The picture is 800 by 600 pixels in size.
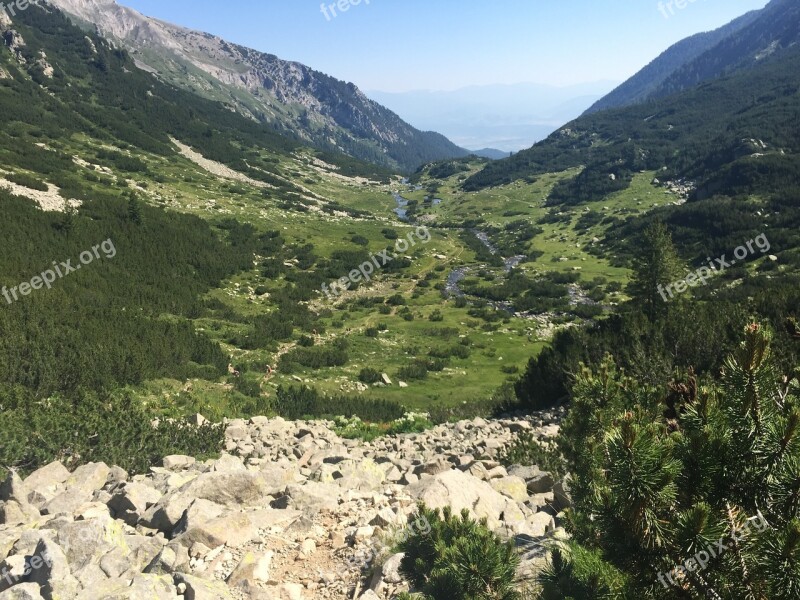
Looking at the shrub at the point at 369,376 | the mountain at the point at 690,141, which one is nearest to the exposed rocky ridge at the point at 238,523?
the shrub at the point at 369,376

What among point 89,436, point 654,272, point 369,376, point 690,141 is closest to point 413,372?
point 369,376

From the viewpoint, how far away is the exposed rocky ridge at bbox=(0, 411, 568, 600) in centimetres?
672

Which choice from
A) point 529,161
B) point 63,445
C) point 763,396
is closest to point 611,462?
point 763,396

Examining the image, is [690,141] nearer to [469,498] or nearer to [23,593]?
[469,498]

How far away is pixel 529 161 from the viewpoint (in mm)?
170875

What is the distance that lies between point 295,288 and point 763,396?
42.5 meters

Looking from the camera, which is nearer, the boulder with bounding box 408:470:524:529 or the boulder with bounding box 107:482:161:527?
the boulder with bounding box 408:470:524:529

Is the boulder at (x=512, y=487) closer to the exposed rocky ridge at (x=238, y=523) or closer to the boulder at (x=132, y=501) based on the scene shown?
the exposed rocky ridge at (x=238, y=523)

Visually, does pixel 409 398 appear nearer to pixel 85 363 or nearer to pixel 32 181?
pixel 85 363

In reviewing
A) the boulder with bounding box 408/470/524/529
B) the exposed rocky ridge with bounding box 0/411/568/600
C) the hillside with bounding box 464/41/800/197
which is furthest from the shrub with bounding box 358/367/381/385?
the hillside with bounding box 464/41/800/197

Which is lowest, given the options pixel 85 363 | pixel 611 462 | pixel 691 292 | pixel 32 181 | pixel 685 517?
pixel 691 292

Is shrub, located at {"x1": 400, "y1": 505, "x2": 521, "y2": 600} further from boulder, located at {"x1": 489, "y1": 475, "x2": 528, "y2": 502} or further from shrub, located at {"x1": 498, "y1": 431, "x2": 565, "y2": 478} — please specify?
shrub, located at {"x1": 498, "y1": 431, "x2": 565, "y2": 478}

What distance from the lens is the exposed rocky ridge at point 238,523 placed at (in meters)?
6.72

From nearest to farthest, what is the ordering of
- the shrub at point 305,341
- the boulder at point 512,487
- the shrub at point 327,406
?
the boulder at point 512,487 < the shrub at point 327,406 < the shrub at point 305,341
